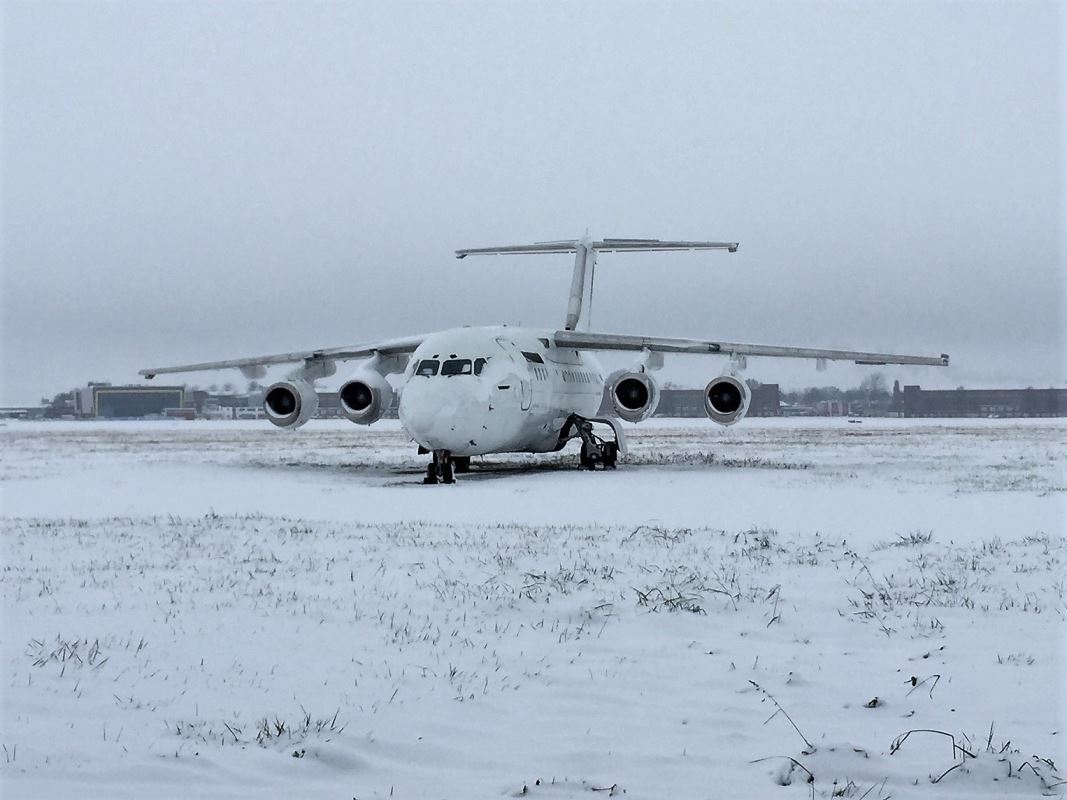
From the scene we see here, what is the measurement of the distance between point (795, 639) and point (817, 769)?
2.05 meters

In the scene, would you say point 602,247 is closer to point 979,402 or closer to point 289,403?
→ point 289,403

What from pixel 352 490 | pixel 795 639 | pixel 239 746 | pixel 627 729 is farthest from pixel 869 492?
pixel 239 746

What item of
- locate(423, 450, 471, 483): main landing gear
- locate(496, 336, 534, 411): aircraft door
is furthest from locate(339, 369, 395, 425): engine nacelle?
locate(423, 450, 471, 483): main landing gear

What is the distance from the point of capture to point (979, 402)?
10925 centimetres

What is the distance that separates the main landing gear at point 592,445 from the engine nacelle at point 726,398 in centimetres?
213

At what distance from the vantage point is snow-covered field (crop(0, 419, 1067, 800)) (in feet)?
13.6

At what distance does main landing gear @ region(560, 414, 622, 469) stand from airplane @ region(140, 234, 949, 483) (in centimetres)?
3

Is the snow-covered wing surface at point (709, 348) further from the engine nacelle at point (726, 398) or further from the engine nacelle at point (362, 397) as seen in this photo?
the engine nacelle at point (362, 397)

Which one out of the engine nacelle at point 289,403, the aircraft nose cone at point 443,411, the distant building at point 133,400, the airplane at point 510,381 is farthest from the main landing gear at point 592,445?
the distant building at point 133,400

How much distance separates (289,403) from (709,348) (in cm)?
911

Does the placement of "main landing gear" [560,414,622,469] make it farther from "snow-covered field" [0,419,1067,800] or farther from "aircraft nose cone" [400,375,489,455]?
"snow-covered field" [0,419,1067,800]

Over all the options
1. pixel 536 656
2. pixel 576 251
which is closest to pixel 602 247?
pixel 576 251

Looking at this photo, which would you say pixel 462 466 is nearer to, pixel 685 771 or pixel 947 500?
pixel 947 500

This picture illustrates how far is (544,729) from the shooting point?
4633mm
